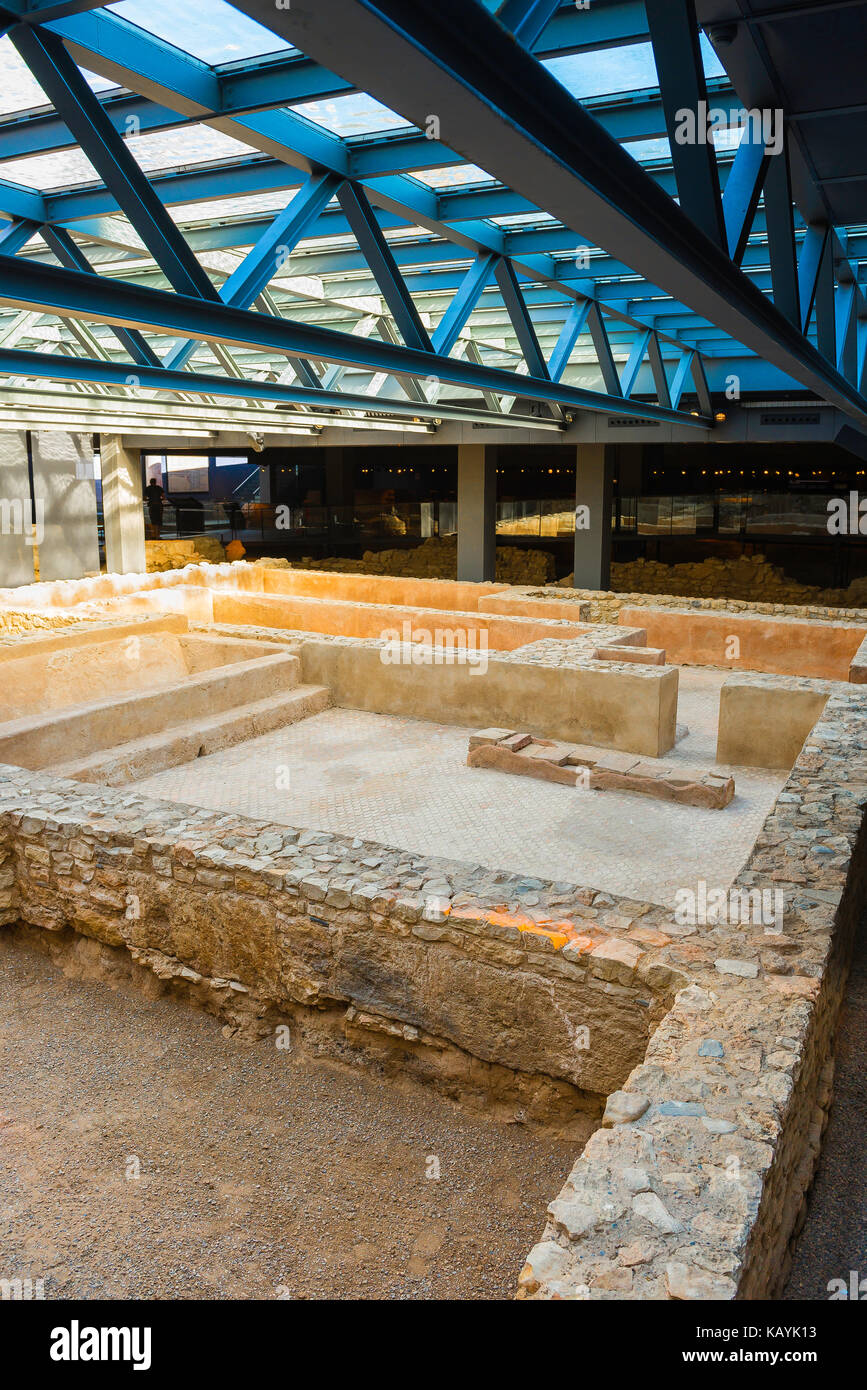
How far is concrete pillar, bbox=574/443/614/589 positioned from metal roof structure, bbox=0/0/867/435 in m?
9.39

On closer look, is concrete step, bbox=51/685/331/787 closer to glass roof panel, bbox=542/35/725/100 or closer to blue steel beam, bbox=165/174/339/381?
blue steel beam, bbox=165/174/339/381

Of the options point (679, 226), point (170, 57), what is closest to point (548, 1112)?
point (679, 226)

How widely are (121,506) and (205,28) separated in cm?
1939

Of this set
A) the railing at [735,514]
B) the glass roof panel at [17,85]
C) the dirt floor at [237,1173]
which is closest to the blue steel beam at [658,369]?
the glass roof panel at [17,85]

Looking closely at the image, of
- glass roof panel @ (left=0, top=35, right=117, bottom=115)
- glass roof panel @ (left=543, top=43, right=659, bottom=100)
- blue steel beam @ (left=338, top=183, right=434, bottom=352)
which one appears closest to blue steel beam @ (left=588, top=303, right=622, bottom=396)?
blue steel beam @ (left=338, top=183, right=434, bottom=352)

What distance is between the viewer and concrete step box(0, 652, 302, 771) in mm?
8531

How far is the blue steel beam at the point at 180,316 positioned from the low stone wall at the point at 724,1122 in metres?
3.62

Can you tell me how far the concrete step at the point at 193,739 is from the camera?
28.0 ft

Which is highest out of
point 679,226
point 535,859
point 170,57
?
point 170,57

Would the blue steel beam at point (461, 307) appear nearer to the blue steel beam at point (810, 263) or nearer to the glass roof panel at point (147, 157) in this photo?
the glass roof panel at point (147, 157)
